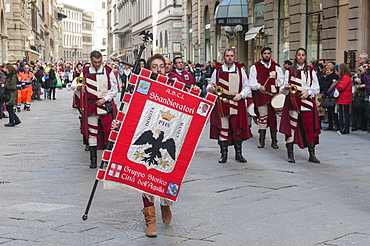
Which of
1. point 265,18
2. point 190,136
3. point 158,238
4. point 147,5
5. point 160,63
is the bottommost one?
point 158,238

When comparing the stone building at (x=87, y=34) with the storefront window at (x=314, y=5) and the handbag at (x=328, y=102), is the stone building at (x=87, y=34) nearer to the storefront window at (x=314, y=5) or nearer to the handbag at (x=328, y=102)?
the storefront window at (x=314, y=5)

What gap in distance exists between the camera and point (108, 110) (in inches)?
402

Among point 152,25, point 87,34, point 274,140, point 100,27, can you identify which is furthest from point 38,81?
point 100,27

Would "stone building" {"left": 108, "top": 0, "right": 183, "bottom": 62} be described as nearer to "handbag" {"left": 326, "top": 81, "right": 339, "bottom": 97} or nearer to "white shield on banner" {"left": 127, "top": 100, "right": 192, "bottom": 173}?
"handbag" {"left": 326, "top": 81, "right": 339, "bottom": 97}

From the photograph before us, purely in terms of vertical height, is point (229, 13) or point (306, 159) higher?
point (229, 13)

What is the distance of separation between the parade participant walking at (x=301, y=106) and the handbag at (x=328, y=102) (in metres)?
5.17

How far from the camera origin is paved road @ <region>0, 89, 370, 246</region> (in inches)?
238

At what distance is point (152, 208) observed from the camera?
6.21 metres

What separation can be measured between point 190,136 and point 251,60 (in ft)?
79.0

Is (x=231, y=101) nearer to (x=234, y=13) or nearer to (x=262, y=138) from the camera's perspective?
(x=262, y=138)

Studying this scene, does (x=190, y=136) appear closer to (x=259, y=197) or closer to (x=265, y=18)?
(x=259, y=197)

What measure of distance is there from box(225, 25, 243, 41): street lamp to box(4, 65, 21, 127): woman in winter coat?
1317 cm

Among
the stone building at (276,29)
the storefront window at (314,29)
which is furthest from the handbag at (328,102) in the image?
the storefront window at (314,29)

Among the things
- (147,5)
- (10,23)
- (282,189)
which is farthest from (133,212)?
(147,5)
